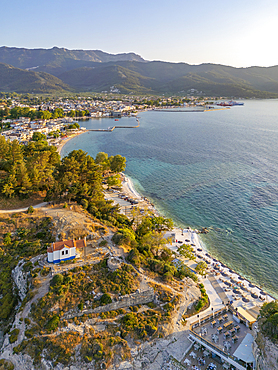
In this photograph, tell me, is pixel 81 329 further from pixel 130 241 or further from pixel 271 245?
pixel 271 245

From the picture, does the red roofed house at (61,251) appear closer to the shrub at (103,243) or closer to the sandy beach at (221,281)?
the shrub at (103,243)

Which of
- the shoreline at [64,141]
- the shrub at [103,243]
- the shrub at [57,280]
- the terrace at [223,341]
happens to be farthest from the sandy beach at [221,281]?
the shoreline at [64,141]

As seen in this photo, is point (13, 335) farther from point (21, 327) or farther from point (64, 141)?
point (64, 141)

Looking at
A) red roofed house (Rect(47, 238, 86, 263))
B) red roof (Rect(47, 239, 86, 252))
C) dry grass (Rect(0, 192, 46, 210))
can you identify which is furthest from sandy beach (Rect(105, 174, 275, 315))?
dry grass (Rect(0, 192, 46, 210))

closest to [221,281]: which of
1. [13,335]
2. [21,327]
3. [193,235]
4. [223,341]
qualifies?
[223,341]

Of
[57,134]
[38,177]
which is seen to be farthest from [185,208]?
[57,134]

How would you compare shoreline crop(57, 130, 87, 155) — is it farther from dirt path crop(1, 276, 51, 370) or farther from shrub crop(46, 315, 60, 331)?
shrub crop(46, 315, 60, 331)
